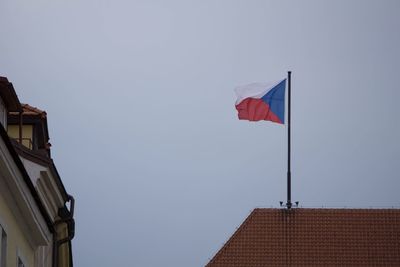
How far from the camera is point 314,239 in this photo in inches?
2003

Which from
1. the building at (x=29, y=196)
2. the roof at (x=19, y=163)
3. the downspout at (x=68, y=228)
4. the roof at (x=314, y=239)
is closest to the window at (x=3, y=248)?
the building at (x=29, y=196)

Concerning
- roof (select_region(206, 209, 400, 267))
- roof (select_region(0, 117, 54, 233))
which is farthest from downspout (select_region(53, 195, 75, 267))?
roof (select_region(206, 209, 400, 267))

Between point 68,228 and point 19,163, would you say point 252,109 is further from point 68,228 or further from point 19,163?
point 19,163

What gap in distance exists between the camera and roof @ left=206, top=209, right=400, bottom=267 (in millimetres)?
49969

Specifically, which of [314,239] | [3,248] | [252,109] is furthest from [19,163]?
[314,239]

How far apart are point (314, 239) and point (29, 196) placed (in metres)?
30.5

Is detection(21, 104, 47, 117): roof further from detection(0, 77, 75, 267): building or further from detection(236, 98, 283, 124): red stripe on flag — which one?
detection(236, 98, 283, 124): red stripe on flag

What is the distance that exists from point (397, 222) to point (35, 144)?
23222 mm

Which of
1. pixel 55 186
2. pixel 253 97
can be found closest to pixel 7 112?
pixel 55 186

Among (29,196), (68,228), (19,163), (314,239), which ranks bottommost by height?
(29,196)

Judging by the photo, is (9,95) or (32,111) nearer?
(9,95)

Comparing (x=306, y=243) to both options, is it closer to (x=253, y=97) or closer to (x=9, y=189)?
(x=253, y=97)

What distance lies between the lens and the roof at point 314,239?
1967 inches

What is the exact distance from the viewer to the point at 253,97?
4769 cm
